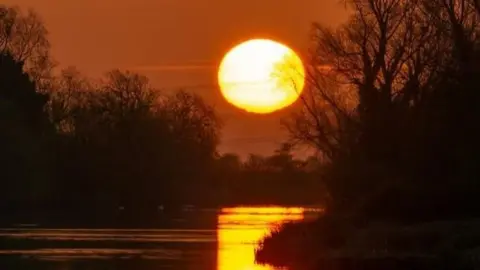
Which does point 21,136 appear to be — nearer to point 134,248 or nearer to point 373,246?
point 134,248

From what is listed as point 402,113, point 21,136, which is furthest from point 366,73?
point 21,136

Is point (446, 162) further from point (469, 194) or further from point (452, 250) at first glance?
point (452, 250)

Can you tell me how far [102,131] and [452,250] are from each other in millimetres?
76831

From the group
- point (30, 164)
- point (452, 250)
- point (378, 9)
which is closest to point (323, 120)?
point (378, 9)

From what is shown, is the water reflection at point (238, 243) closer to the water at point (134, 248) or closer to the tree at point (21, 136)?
the water at point (134, 248)

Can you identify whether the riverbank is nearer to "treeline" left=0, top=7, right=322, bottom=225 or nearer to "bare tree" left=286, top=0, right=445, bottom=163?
"bare tree" left=286, top=0, right=445, bottom=163

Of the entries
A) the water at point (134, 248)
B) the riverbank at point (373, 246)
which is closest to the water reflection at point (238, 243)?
the water at point (134, 248)

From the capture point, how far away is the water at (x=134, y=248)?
42.1 metres

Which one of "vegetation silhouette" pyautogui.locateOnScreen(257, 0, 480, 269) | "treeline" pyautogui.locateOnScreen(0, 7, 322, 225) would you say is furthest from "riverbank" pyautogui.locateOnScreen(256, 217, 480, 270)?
"treeline" pyautogui.locateOnScreen(0, 7, 322, 225)

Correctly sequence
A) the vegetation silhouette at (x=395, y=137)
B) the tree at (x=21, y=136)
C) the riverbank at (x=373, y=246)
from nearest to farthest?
the riverbank at (x=373, y=246), the vegetation silhouette at (x=395, y=137), the tree at (x=21, y=136)

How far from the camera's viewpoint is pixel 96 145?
107750 millimetres

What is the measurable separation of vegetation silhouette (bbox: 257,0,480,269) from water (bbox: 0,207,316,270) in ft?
9.22

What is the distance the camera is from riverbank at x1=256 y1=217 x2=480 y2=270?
1335 inches

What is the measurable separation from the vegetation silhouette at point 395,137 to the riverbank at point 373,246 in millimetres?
59
